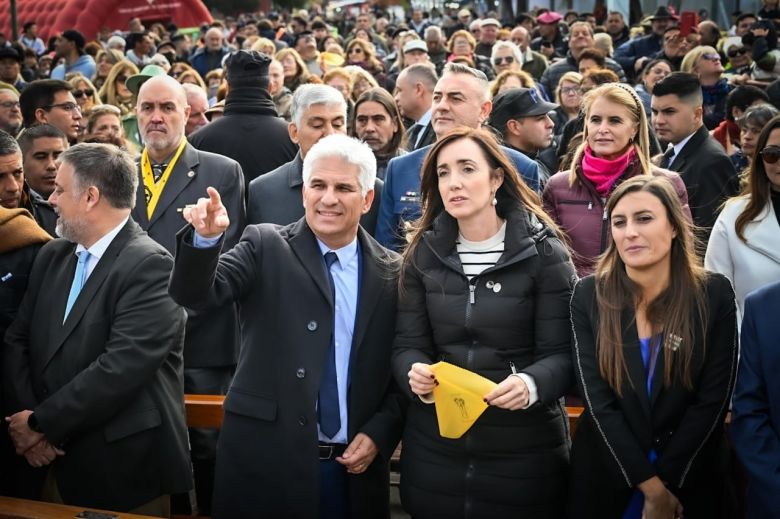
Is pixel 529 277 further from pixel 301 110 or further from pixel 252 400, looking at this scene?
pixel 301 110

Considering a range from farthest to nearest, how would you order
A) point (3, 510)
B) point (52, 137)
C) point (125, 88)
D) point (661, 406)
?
point (125, 88), point (52, 137), point (3, 510), point (661, 406)

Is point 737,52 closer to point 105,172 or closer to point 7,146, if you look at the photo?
point 7,146

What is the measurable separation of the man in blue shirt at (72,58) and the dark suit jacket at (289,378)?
11.3 metres

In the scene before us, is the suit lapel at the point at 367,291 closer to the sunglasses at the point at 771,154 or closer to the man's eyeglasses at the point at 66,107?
the sunglasses at the point at 771,154

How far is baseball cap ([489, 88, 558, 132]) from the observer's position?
6.25m

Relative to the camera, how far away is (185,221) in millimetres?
5203

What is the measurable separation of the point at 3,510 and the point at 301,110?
2.70 m

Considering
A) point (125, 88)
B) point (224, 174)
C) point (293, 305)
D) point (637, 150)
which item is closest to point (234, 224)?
point (224, 174)

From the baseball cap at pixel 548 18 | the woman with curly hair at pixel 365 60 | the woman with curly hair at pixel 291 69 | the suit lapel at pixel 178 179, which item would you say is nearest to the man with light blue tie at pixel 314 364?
the suit lapel at pixel 178 179

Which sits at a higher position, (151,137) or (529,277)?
(151,137)

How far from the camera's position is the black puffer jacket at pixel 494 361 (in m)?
3.35

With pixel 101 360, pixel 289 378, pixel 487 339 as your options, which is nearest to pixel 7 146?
pixel 101 360

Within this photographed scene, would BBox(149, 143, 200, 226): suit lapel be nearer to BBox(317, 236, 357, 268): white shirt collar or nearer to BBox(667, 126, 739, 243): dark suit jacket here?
BBox(317, 236, 357, 268): white shirt collar

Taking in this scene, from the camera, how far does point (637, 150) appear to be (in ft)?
16.1
